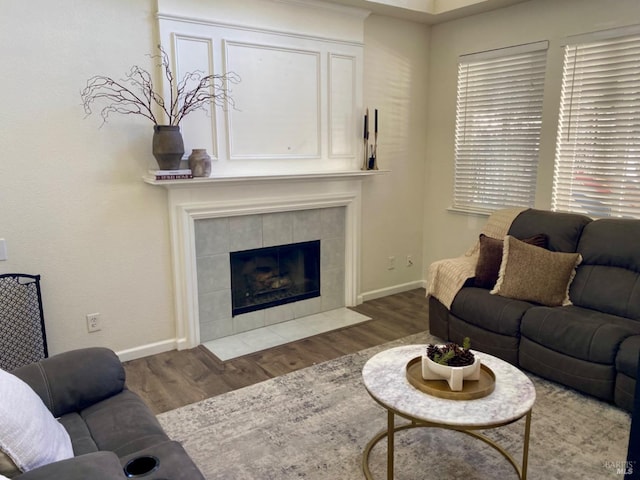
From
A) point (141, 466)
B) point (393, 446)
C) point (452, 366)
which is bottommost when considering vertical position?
point (393, 446)

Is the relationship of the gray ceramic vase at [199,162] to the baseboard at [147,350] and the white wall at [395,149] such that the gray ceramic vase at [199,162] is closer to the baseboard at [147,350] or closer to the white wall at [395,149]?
the baseboard at [147,350]

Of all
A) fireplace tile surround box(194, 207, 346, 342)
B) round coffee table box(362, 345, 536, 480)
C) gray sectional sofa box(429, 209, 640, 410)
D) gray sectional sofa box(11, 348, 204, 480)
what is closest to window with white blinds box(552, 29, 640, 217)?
gray sectional sofa box(429, 209, 640, 410)

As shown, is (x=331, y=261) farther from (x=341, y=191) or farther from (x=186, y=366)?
(x=186, y=366)

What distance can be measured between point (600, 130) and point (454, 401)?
2.67 metres

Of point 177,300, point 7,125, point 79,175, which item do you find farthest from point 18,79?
point 177,300

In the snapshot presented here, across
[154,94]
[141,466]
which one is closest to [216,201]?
[154,94]

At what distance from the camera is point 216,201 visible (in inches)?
140

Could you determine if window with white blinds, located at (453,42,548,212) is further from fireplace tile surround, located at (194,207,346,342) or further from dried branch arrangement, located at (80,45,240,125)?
dried branch arrangement, located at (80,45,240,125)

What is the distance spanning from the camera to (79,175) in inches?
119

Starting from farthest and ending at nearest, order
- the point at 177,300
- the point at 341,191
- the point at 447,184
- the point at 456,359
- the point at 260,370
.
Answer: the point at 447,184, the point at 341,191, the point at 177,300, the point at 260,370, the point at 456,359

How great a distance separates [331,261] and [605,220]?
2.18 meters

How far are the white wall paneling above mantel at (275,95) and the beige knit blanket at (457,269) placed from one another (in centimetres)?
128

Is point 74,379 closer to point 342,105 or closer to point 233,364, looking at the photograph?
point 233,364

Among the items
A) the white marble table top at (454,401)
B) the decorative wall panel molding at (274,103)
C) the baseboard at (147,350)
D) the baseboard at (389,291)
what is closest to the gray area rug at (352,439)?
the white marble table top at (454,401)
